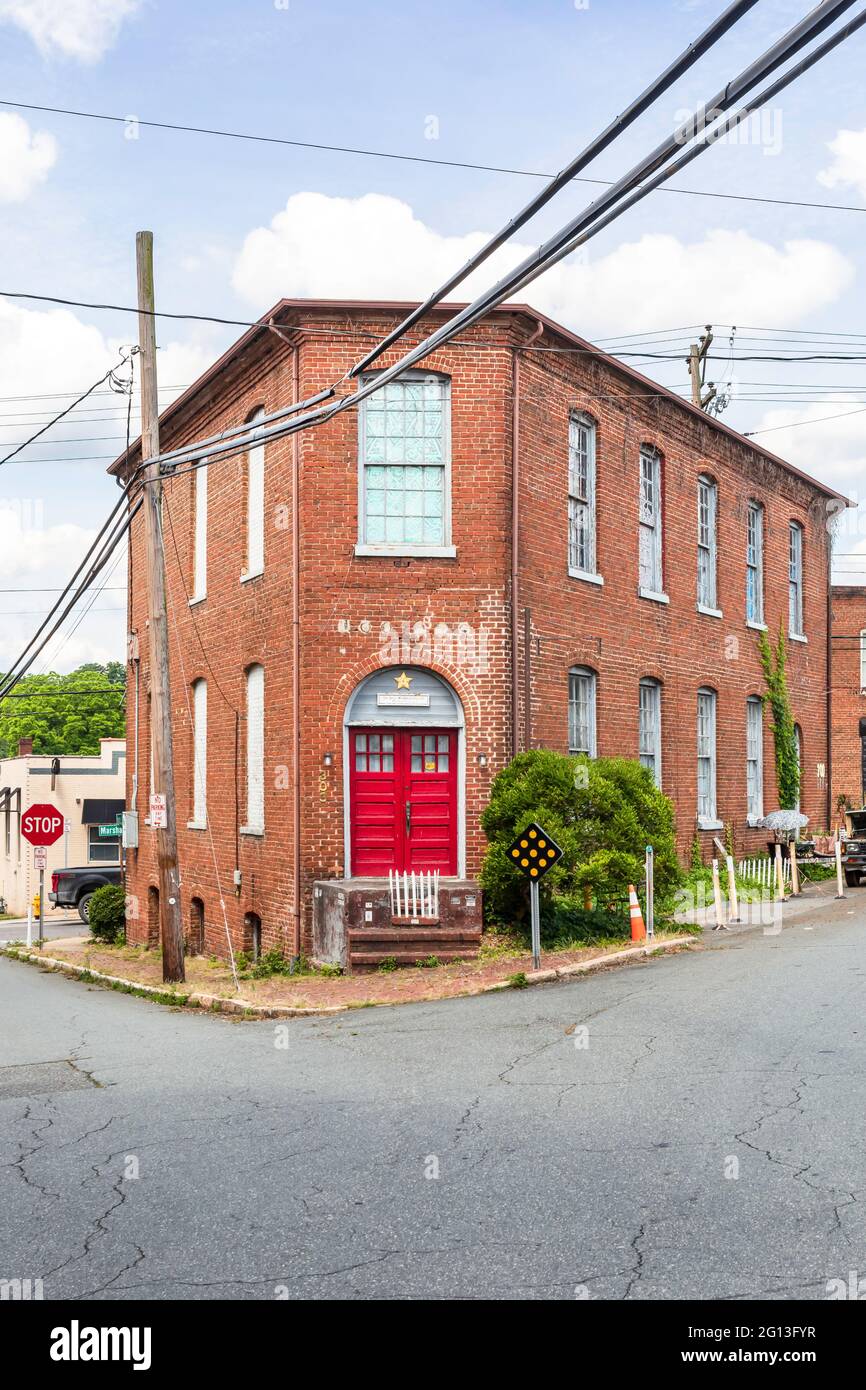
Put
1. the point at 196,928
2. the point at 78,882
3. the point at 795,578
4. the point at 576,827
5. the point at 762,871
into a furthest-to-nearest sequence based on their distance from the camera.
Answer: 1. the point at 78,882
2. the point at 795,578
3. the point at 762,871
4. the point at 196,928
5. the point at 576,827

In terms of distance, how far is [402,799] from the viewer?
16922mm

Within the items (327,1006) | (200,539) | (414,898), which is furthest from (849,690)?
(327,1006)

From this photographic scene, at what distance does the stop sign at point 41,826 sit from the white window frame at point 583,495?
1190cm

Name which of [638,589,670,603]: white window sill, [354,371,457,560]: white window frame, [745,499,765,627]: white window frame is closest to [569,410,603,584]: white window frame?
[638,589,670,603]: white window sill

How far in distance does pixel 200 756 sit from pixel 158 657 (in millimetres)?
5755

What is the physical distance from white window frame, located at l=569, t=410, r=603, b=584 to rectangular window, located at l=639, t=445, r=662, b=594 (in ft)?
6.64

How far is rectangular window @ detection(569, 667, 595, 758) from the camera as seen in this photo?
19.0 m

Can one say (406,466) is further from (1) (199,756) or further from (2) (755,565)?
(2) (755,565)

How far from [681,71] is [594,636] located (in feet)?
43.1

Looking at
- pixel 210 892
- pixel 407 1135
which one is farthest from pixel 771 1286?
pixel 210 892

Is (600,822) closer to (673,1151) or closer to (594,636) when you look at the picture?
(594,636)

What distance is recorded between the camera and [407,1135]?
713cm

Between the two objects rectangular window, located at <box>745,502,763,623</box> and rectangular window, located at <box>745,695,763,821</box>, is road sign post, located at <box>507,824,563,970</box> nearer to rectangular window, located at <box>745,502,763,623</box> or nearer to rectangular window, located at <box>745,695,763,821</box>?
rectangular window, located at <box>745,695,763,821</box>

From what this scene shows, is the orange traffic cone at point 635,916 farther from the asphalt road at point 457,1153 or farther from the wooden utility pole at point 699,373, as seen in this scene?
the wooden utility pole at point 699,373
